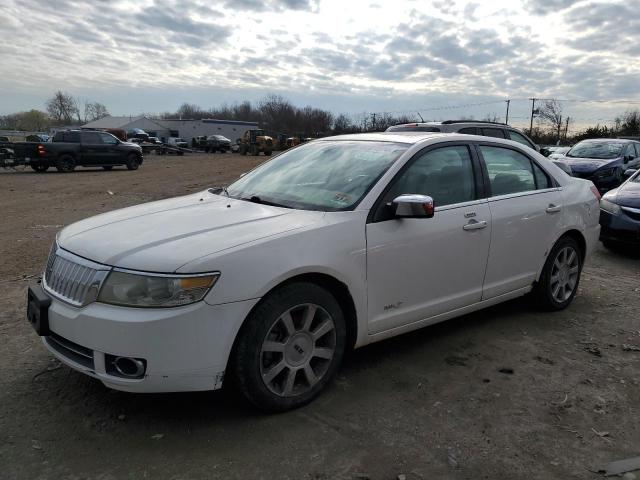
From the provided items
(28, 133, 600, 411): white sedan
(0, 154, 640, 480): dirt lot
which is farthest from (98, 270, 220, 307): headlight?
(0, 154, 640, 480): dirt lot

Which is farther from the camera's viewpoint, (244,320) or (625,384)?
(625,384)

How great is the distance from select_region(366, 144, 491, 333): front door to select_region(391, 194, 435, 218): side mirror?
105 mm

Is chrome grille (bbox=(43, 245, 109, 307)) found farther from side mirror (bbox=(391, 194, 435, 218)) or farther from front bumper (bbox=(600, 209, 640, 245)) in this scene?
front bumper (bbox=(600, 209, 640, 245))

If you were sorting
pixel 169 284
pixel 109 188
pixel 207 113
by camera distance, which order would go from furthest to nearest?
pixel 207 113
pixel 109 188
pixel 169 284

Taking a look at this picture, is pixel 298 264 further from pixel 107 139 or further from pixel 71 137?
pixel 107 139

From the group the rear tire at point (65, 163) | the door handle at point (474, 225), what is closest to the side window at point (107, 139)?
the rear tire at point (65, 163)

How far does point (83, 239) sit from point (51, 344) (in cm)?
63

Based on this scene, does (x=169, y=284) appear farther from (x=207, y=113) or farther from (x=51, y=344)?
(x=207, y=113)

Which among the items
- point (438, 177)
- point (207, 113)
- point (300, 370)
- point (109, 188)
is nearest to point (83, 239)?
point (300, 370)

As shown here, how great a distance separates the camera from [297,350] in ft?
10.2

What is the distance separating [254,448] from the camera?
276cm

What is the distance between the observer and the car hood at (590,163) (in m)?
13.5

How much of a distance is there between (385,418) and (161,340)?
1371 millimetres

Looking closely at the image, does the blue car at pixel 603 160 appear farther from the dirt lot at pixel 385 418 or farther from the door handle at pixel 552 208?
the dirt lot at pixel 385 418
